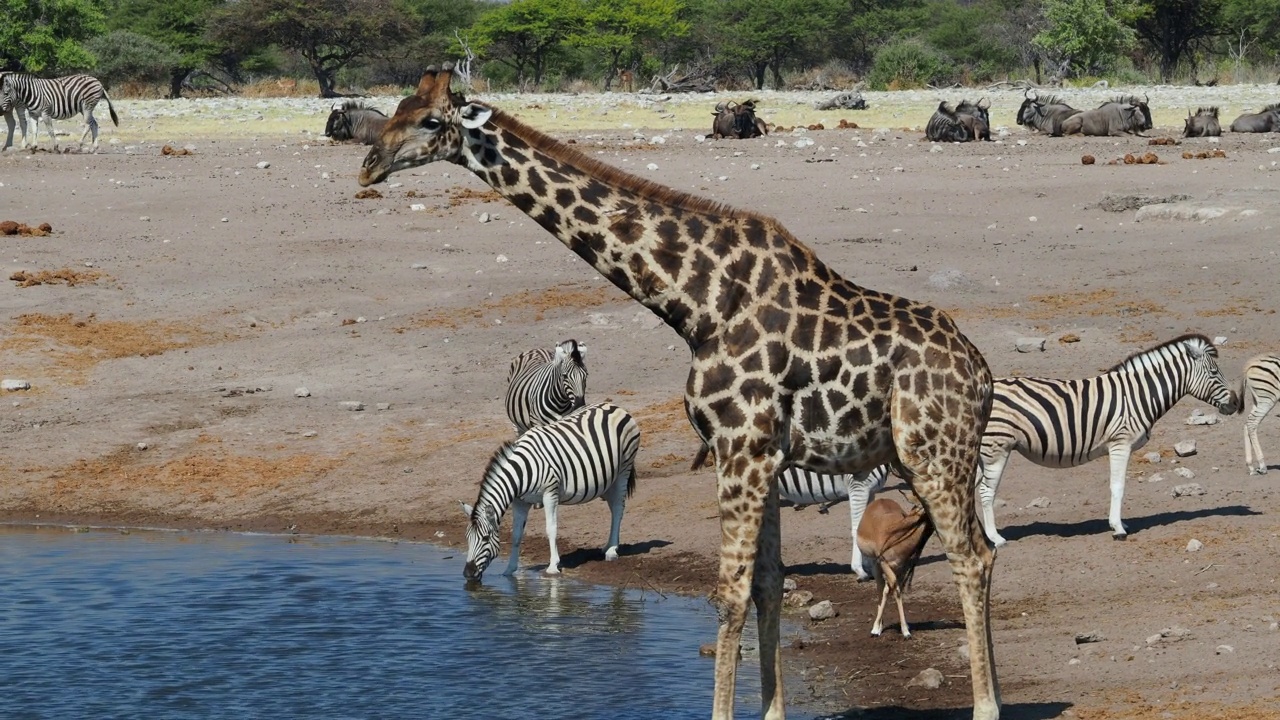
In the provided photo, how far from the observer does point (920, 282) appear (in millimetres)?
19453

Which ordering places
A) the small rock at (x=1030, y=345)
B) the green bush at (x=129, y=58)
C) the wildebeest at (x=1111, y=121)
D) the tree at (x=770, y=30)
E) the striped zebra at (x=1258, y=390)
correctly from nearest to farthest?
1. the striped zebra at (x=1258, y=390)
2. the small rock at (x=1030, y=345)
3. the wildebeest at (x=1111, y=121)
4. the green bush at (x=129, y=58)
5. the tree at (x=770, y=30)

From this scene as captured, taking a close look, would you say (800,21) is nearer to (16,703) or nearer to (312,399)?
(312,399)

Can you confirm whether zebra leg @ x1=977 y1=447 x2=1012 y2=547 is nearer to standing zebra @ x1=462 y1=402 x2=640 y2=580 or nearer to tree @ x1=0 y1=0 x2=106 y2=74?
standing zebra @ x1=462 y1=402 x2=640 y2=580

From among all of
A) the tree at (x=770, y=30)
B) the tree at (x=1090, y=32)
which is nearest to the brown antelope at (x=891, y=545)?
the tree at (x=1090, y=32)

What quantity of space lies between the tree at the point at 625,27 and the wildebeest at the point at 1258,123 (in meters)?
24.9

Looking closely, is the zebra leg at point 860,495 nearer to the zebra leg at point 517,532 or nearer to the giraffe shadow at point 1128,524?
the giraffe shadow at point 1128,524

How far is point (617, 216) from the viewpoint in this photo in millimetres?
7859

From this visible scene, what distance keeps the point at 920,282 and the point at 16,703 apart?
1214cm

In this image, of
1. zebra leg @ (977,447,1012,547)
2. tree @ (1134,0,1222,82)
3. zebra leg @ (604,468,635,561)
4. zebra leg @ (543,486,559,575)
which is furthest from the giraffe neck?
tree @ (1134,0,1222,82)

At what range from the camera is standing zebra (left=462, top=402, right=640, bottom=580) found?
40.1 feet

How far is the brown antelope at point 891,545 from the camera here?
389 inches

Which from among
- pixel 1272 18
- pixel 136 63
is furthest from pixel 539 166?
pixel 1272 18

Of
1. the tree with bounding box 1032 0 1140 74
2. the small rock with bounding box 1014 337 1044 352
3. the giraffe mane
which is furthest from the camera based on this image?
the tree with bounding box 1032 0 1140 74

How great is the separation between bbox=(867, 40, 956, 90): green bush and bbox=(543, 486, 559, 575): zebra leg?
4156cm
